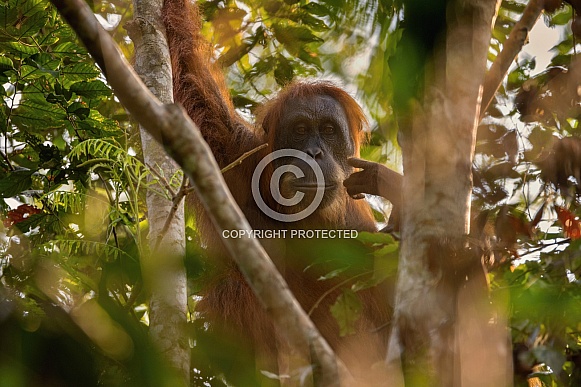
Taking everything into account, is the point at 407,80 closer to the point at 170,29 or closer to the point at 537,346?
the point at 537,346

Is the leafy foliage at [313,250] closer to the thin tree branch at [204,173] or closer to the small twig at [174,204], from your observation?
the small twig at [174,204]

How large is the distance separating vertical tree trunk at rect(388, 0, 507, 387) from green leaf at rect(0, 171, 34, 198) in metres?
2.20

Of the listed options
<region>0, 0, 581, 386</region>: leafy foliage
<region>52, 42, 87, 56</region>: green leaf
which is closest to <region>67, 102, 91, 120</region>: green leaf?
<region>0, 0, 581, 386</region>: leafy foliage

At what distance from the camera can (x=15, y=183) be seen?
13.2ft

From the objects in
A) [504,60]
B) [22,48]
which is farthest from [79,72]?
[504,60]

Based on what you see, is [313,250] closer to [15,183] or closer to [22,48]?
[15,183]

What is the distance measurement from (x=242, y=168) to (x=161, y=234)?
209cm

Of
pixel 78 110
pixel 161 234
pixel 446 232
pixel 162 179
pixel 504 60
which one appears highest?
pixel 78 110

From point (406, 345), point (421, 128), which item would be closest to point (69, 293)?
point (406, 345)

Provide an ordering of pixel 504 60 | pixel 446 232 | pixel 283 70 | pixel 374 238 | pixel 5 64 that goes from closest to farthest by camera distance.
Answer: pixel 446 232 < pixel 374 238 < pixel 504 60 < pixel 5 64 < pixel 283 70

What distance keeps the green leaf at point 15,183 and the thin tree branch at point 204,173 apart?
2.12 metres

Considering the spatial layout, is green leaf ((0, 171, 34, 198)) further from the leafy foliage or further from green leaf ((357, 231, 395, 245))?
green leaf ((357, 231, 395, 245))

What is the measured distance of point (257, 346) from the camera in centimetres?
483

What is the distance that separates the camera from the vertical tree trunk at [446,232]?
8.15 ft
